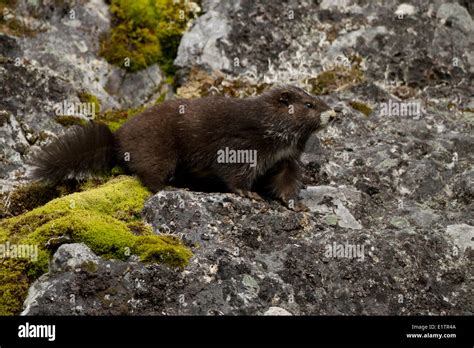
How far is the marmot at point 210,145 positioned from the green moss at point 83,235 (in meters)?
1.05

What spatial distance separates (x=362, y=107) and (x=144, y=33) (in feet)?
13.5

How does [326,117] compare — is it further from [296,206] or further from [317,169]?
[296,206]

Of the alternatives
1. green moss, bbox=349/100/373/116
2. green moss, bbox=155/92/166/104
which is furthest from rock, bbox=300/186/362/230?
green moss, bbox=155/92/166/104

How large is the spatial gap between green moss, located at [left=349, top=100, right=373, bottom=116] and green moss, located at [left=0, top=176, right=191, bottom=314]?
448 centimetres

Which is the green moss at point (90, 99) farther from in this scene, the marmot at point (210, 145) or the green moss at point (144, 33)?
the marmot at point (210, 145)

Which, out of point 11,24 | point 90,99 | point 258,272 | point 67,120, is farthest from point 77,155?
point 11,24

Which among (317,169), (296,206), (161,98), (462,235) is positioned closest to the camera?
(462,235)

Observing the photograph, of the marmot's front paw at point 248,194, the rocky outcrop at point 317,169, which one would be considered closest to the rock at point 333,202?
the rocky outcrop at point 317,169

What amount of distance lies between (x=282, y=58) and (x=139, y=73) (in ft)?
8.41

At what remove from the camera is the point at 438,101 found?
1177cm

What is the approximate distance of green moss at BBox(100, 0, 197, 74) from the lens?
12242mm

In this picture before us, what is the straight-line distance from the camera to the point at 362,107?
11.4 meters
